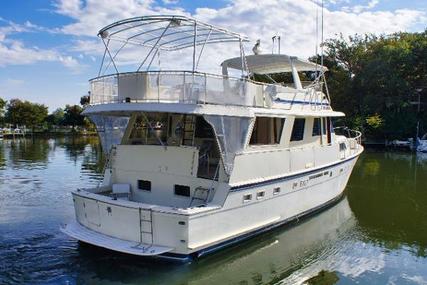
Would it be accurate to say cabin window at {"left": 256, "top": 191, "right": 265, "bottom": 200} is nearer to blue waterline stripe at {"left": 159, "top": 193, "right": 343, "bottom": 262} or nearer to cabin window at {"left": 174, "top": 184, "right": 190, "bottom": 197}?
blue waterline stripe at {"left": 159, "top": 193, "right": 343, "bottom": 262}

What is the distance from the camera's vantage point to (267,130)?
11672 mm

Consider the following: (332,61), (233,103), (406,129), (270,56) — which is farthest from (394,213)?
(332,61)

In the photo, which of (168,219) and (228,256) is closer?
(168,219)

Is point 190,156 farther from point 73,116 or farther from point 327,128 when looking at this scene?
point 73,116

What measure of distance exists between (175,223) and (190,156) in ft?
6.61

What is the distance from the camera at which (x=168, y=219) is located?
28.8 ft

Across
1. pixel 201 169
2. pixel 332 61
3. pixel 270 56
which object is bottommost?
pixel 201 169

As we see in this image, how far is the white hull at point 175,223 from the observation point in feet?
28.9

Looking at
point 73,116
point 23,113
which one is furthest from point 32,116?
point 73,116

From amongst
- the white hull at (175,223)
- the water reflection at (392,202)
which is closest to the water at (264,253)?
the water reflection at (392,202)

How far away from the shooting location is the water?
28.9 feet

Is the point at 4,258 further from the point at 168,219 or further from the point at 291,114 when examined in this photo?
the point at 291,114

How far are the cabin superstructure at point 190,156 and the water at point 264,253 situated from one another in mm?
486

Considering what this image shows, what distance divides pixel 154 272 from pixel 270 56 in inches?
302
